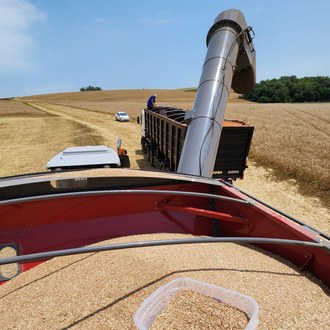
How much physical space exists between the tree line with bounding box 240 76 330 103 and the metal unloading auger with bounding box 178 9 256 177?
68492 millimetres

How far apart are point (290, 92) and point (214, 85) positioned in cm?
7717

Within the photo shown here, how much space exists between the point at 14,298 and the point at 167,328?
122 centimetres

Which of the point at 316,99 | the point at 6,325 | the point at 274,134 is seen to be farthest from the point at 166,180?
the point at 316,99

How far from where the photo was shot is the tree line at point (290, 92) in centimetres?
7106

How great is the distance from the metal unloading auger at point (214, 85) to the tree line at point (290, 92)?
68492 millimetres

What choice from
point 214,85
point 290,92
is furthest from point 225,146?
point 290,92

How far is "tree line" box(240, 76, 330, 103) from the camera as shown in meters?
71.1

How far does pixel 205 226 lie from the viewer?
11.1 ft

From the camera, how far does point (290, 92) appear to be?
73.6m

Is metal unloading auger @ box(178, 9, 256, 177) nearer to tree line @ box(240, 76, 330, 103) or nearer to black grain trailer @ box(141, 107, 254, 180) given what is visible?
black grain trailer @ box(141, 107, 254, 180)

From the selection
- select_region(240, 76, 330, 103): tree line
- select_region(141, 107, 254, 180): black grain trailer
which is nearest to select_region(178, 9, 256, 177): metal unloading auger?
select_region(141, 107, 254, 180): black grain trailer

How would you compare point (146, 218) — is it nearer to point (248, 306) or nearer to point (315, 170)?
point (248, 306)

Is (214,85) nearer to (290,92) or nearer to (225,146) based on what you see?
(225,146)

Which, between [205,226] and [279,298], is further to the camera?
[205,226]
